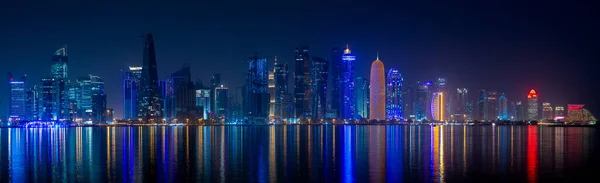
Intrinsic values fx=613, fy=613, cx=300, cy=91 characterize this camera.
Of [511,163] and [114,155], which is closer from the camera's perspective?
[511,163]

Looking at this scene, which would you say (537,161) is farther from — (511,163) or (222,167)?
(222,167)

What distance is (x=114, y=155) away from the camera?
59188 millimetres

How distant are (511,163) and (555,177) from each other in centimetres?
1002

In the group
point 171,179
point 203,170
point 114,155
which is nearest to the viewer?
point 171,179

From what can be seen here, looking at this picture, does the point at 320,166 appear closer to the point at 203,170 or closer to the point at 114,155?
the point at 203,170

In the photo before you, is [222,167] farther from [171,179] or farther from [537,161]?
[537,161]

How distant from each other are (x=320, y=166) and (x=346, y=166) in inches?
78.8

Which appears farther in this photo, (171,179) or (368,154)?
(368,154)

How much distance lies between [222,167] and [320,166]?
7.51 metres

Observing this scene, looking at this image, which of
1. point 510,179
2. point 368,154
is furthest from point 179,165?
point 510,179

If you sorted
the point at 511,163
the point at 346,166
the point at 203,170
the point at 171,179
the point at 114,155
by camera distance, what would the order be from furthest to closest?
1. the point at 114,155
2. the point at 511,163
3. the point at 346,166
4. the point at 203,170
5. the point at 171,179

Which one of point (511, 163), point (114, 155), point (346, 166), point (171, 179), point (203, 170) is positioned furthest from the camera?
point (114, 155)

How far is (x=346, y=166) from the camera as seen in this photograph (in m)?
47.2

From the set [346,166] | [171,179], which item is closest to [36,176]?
[171,179]
